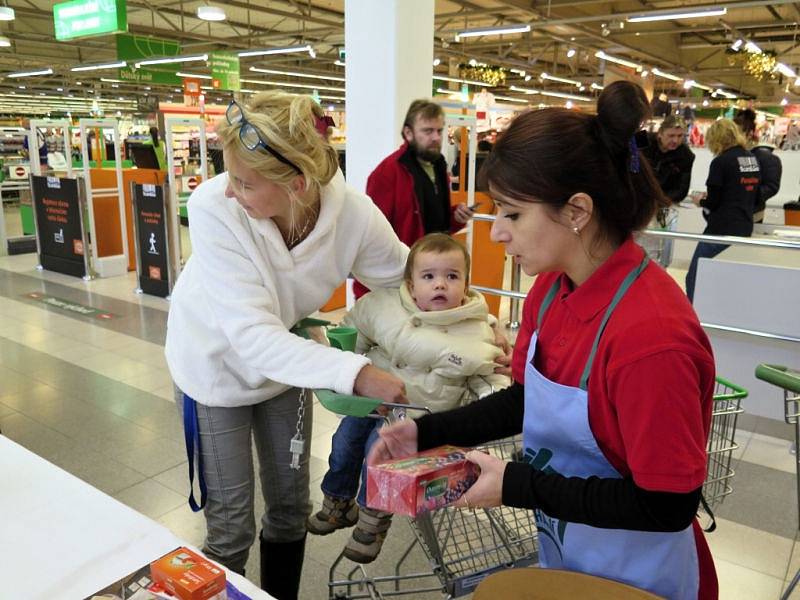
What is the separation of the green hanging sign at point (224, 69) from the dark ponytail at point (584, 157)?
1544cm

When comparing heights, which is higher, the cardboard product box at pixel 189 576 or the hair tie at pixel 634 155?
the hair tie at pixel 634 155

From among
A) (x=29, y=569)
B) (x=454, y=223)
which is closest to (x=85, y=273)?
(x=454, y=223)

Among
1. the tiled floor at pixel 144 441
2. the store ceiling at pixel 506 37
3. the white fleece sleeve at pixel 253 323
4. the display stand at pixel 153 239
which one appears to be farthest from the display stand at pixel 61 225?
the white fleece sleeve at pixel 253 323

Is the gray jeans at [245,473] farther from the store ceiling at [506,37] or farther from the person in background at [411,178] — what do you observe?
the store ceiling at [506,37]

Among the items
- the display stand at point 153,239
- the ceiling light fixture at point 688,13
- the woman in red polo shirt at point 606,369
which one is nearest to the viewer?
the woman in red polo shirt at point 606,369

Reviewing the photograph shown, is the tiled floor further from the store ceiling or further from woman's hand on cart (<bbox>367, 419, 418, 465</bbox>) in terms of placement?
the store ceiling

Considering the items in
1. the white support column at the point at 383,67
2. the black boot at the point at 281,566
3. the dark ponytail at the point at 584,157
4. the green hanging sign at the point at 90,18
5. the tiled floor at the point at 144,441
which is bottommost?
the tiled floor at the point at 144,441

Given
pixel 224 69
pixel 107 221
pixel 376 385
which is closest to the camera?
pixel 376 385

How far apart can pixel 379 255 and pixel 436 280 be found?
7.5 inches

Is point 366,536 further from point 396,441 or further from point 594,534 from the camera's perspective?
point 594,534

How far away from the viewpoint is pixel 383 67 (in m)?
4.77

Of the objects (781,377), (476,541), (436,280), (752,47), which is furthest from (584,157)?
(752,47)

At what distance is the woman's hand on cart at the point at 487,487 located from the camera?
119 centimetres

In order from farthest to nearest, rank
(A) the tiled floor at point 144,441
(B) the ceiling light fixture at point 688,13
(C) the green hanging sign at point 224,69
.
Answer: (C) the green hanging sign at point 224,69 < (B) the ceiling light fixture at point 688,13 < (A) the tiled floor at point 144,441
